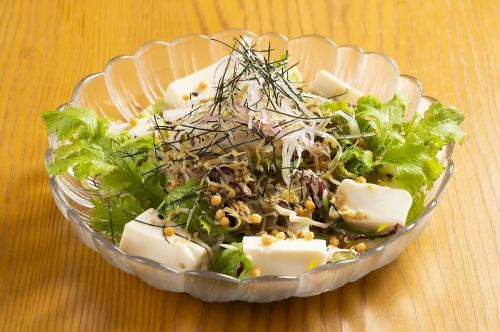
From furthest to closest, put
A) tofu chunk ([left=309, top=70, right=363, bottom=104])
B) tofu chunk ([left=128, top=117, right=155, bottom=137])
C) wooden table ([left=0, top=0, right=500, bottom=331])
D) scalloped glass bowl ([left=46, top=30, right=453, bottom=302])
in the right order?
tofu chunk ([left=309, top=70, right=363, bottom=104]) → tofu chunk ([left=128, top=117, right=155, bottom=137]) → wooden table ([left=0, top=0, right=500, bottom=331]) → scalloped glass bowl ([left=46, top=30, right=453, bottom=302])

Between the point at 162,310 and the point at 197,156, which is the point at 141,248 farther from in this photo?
the point at 197,156

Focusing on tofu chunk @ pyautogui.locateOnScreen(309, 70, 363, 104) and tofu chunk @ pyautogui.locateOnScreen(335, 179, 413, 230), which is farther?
tofu chunk @ pyautogui.locateOnScreen(309, 70, 363, 104)

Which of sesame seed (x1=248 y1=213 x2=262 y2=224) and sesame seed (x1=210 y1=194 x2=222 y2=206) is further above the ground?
sesame seed (x1=210 y1=194 x2=222 y2=206)

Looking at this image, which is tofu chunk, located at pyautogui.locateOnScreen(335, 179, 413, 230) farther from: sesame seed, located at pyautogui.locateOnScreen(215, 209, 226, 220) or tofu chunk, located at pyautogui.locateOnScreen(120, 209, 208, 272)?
tofu chunk, located at pyautogui.locateOnScreen(120, 209, 208, 272)

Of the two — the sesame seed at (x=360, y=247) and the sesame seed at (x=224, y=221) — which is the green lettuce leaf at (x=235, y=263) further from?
the sesame seed at (x=360, y=247)

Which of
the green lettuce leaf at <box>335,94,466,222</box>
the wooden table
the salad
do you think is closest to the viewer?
the salad

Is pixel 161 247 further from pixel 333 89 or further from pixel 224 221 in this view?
pixel 333 89

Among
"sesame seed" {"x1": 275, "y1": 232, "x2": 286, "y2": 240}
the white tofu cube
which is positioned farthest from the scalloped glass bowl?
the white tofu cube

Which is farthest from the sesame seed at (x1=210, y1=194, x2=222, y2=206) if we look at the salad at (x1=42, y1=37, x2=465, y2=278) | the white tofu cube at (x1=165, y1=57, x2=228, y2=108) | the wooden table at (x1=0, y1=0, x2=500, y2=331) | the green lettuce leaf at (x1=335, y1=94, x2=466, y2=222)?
the white tofu cube at (x1=165, y1=57, x2=228, y2=108)
